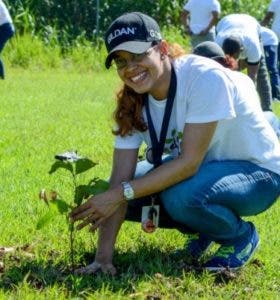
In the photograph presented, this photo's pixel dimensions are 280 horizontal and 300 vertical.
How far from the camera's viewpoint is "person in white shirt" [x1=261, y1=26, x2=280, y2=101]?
1157cm

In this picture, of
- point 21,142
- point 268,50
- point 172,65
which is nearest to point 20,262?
point 172,65

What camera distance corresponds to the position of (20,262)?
4332 millimetres

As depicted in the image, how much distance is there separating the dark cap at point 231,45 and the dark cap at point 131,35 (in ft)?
13.8

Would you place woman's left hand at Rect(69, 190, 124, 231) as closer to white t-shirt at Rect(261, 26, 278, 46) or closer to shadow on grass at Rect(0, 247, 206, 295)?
shadow on grass at Rect(0, 247, 206, 295)

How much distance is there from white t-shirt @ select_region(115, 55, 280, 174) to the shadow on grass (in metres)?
0.52

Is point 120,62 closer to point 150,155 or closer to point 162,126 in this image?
point 162,126

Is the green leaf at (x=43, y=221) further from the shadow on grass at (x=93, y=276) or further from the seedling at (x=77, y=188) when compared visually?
the shadow on grass at (x=93, y=276)

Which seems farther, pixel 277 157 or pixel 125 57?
pixel 277 157

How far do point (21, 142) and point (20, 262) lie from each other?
11.9 ft

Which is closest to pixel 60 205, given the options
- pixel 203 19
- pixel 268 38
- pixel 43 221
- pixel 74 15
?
pixel 43 221

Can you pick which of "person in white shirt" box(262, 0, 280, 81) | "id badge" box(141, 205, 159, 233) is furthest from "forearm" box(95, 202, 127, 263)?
"person in white shirt" box(262, 0, 280, 81)

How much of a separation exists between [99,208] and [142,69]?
0.63 m

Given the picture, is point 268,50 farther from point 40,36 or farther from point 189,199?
point 189,199

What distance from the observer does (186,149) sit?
410cm
